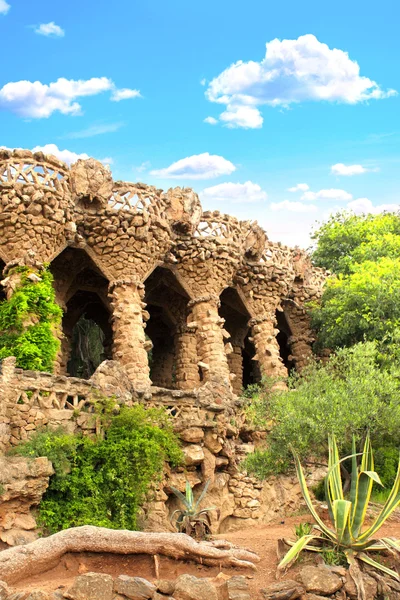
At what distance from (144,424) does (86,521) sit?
2.35 meters

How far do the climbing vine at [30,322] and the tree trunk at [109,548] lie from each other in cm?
650

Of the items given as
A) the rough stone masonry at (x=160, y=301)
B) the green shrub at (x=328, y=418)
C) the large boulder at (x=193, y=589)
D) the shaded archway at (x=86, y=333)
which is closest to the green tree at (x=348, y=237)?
the rough stone masonry at (x=160, y=301)

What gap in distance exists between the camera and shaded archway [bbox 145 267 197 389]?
20031 mm

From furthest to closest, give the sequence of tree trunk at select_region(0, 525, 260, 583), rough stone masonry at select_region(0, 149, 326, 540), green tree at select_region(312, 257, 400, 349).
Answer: green tree at select_region(312, 257, 400, 349) → rough stone masonry at select_region(0, 149, 326, 540) → tree trunk at select_region(0, 525, 260, 583)

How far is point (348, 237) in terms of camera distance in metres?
28.0

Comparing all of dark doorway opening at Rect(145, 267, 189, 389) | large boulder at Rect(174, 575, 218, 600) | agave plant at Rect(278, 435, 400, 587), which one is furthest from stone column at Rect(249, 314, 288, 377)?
large boulder at Rect(174, 575, 218, 600)

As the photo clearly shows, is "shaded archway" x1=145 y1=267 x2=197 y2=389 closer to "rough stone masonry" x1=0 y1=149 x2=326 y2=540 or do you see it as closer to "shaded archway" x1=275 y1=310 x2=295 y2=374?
"rough stone masonry" x1=0 y1=149 x2=326 y2=540

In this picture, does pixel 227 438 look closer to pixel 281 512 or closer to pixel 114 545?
pixel 281 512

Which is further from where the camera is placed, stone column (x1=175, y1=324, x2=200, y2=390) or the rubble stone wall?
stone column (x1=175, y1=324, x2=200, y2=390)

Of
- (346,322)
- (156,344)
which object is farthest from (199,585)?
(156,344)

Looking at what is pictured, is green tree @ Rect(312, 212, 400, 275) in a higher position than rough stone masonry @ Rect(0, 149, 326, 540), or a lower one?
higher

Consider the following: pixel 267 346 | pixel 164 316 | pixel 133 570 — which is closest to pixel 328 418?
pixel 133 570

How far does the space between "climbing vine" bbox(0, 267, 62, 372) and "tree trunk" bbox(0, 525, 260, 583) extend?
6500 mm

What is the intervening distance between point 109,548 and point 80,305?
1461cm
